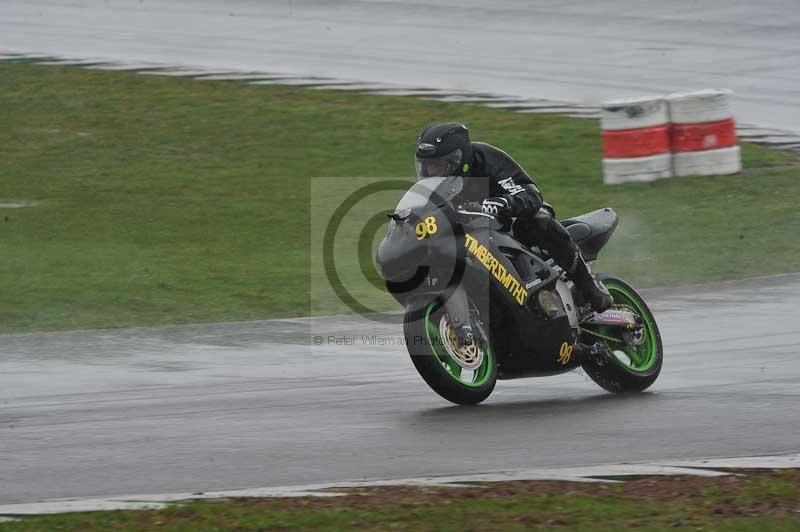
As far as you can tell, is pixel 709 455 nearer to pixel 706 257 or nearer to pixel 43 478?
pixel 43 478

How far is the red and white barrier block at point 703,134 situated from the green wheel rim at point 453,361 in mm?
9255

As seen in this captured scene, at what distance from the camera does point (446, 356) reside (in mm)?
8352

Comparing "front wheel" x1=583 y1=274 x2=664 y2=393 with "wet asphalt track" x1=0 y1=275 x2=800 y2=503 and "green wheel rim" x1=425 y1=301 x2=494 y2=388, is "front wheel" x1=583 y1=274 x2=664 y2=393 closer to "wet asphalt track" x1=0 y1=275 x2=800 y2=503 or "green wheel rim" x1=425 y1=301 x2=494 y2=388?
"wet asphalt track" x1=0 y1=275 x2=800 y2=503

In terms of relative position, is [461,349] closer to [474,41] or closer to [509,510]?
[509,510]

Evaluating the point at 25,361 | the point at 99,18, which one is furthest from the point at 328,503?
the point at 99,18

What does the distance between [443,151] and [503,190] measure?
0.49 meters

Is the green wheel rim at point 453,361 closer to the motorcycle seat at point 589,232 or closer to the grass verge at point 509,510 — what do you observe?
the motorcycle seat at point 589,232

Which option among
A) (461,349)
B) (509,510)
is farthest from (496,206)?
(509,510)

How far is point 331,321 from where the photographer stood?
12.4 metres

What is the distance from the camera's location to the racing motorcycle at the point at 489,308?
820 cm

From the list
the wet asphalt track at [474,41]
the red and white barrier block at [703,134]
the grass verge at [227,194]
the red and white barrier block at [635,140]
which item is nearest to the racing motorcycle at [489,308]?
the grass verge at [227,194]

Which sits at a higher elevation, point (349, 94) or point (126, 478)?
point (349, 94)

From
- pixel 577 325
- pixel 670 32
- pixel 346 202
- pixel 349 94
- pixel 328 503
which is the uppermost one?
pixel 670 32

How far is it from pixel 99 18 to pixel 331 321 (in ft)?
65.1
